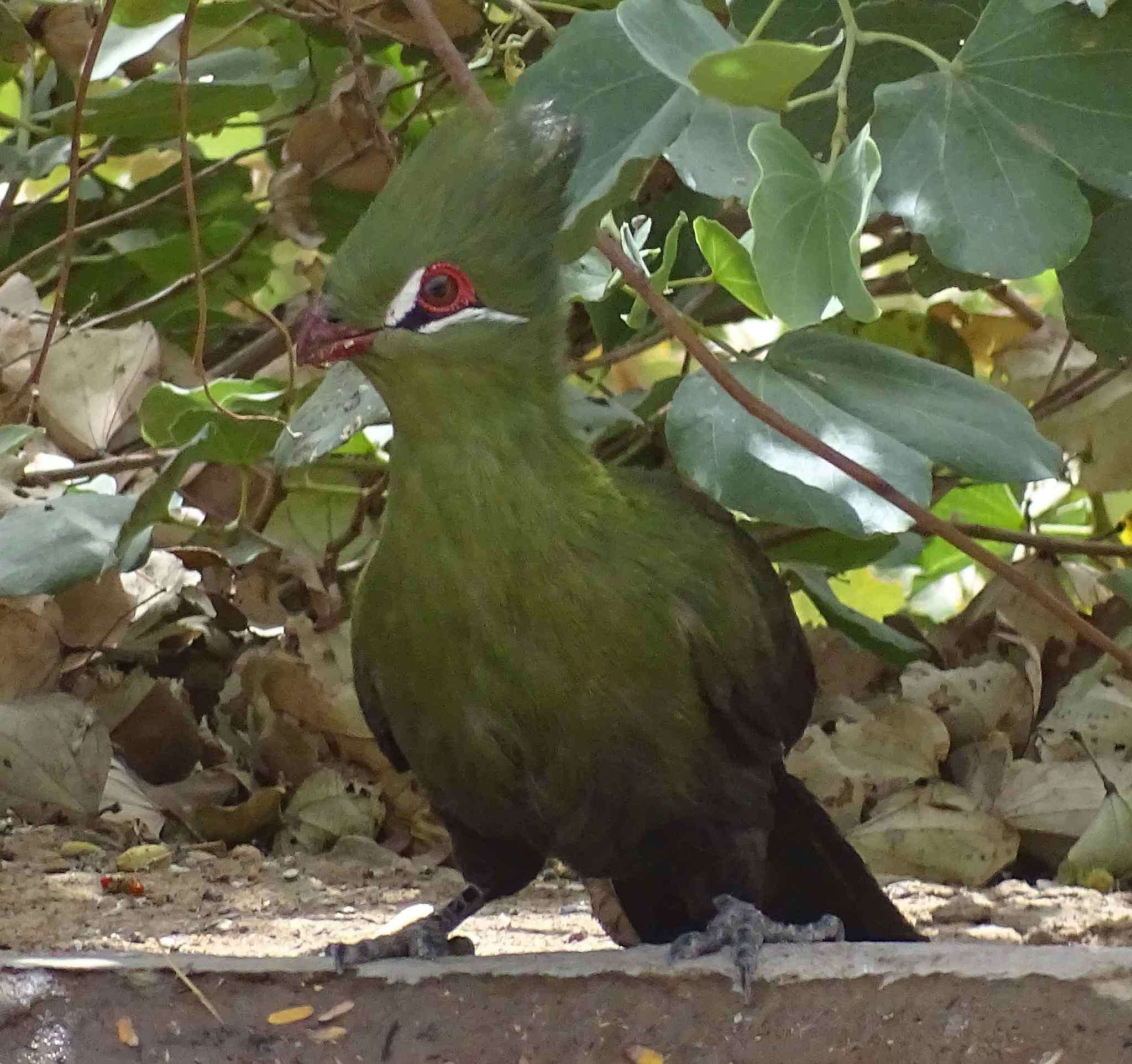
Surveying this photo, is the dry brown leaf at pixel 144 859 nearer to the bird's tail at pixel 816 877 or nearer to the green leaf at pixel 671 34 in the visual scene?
the bird's tail at pixel 816 877

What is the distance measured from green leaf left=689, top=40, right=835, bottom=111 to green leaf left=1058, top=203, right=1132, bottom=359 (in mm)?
556

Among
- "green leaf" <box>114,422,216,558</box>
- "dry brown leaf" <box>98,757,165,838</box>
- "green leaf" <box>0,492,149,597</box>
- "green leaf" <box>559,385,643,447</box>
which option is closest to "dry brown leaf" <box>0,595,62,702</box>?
"dry brown leaf" <box>98,757,165,838</box>

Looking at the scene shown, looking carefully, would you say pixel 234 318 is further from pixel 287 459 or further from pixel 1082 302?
pixel 1082 302

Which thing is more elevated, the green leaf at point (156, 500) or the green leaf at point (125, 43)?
the green leaf at point (125, 43)

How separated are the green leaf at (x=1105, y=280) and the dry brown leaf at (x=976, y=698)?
66cm

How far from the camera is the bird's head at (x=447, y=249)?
3.99ft

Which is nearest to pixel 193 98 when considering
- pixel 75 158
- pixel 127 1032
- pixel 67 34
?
pixel 75 158

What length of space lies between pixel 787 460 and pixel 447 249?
0.33 metres

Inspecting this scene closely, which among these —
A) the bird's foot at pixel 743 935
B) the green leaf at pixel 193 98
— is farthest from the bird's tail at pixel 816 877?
the green leaf at pixel 193 98

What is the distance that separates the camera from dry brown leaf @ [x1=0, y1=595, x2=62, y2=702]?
1876 mm

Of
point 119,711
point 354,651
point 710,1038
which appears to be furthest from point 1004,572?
point 119,711

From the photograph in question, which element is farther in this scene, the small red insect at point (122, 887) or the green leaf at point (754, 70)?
the small red insect at point (122, 887)

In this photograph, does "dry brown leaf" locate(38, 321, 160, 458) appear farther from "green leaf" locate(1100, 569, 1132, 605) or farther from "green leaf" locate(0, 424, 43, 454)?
"green leaf" locate(1100, 569, 1132, 605)

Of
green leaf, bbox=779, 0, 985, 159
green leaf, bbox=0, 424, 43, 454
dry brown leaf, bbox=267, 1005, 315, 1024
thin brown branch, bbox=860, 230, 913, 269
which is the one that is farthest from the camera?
thin brown branch, bbox=860, 230, 913, 269
